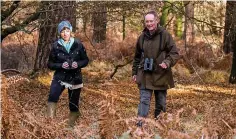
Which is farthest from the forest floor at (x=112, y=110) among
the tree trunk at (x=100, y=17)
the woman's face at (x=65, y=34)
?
the tree trunk at (x=100, y=17)

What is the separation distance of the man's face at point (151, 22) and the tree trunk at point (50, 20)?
2.75 metres

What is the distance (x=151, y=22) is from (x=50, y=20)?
3556mm

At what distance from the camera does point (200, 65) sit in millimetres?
14438

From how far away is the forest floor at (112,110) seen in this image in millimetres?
3844

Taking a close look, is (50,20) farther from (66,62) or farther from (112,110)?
(112,110)

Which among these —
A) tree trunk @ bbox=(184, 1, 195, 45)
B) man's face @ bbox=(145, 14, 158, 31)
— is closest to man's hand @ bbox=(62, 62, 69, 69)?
man's face @ bbox=(145, 14, 158, 31)

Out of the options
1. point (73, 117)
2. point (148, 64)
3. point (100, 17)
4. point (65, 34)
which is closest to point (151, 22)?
point (148, 64)

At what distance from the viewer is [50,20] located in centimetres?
929

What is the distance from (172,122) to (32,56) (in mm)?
9442

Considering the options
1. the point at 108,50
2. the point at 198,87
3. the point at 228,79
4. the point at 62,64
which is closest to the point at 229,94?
the point at 198,87

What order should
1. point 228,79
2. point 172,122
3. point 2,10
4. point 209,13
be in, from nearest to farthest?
point 172,122, point 2,10, point 228,79, point 209,13

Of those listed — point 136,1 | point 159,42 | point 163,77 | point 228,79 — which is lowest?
point 228,79

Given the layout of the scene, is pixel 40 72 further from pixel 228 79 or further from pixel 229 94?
pixel 228 79

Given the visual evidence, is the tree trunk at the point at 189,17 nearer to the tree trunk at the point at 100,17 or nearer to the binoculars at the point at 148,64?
the tree trunk at the point at 100,17
